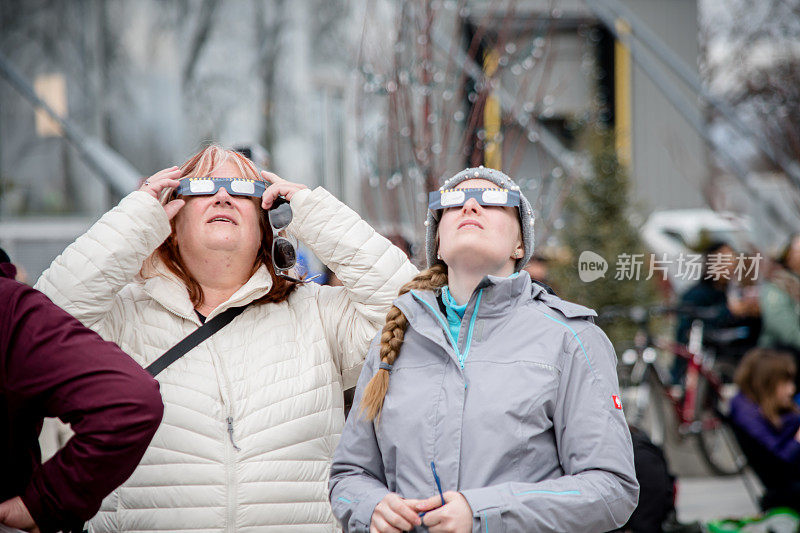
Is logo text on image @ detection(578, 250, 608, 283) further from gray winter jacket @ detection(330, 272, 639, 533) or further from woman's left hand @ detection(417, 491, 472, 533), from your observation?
woman's left hand @ detection(417, 491, 472, 533)

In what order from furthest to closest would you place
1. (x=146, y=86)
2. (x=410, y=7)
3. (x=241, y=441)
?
(x=146, y=86), (x=410, y=7), (x=241, y=441)

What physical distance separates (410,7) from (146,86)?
4881mm

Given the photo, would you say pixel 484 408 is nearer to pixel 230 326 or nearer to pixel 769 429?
pixel 230 326

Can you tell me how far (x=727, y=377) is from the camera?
7863 millimetres

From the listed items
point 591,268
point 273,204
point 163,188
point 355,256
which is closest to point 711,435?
point 591,268

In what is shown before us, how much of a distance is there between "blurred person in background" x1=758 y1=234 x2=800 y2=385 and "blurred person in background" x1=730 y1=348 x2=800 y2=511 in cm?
106

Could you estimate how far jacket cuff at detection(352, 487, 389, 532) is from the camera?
82.7 inches

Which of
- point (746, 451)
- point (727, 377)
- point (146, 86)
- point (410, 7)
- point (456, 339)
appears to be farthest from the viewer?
point (146, 86)

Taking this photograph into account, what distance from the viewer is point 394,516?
203 centimetres

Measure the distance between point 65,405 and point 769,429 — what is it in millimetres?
4862

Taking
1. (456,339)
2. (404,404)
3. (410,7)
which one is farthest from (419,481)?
(410,7)

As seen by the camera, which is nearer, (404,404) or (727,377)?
(404,404)

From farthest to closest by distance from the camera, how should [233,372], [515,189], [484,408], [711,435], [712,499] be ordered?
1. [711,435]
2. [712,499]
3. [233,372]
4. [515,189]
5. [484,408]

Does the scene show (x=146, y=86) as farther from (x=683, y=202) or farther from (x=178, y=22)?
(x=683, y=202)
